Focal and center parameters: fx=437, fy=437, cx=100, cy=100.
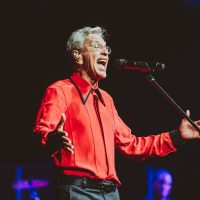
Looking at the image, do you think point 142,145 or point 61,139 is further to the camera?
point 142,145

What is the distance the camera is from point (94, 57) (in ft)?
10.6

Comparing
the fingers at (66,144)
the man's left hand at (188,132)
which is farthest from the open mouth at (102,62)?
the fingers at (66,144)

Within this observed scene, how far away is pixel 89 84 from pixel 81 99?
0.18 metres

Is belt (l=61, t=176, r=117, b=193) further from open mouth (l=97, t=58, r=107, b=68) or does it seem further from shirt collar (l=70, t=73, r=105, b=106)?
open mouth (l=97, t=58, r=107, b=68)

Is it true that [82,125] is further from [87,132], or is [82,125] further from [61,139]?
[61,139]

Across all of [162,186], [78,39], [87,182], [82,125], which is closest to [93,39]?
[78,39]

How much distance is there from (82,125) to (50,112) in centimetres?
25

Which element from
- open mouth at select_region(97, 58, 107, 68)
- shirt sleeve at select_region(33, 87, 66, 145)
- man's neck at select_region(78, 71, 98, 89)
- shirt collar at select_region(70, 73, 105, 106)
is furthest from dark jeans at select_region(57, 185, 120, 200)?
open mouth at select_region(97, 58, 107, 68)

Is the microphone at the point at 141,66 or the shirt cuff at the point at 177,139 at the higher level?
the microphone at the point at 141,66

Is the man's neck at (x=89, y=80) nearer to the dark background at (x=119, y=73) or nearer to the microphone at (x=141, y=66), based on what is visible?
the microphone at (x=141, y=66)

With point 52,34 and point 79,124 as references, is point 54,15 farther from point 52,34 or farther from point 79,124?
point 79,124

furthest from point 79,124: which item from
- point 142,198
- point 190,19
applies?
point 142,198

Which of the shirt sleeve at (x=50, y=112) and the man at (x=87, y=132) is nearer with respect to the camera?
the shirt sleeve at (x=50, y=112)

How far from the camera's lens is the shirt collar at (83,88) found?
303 cm
